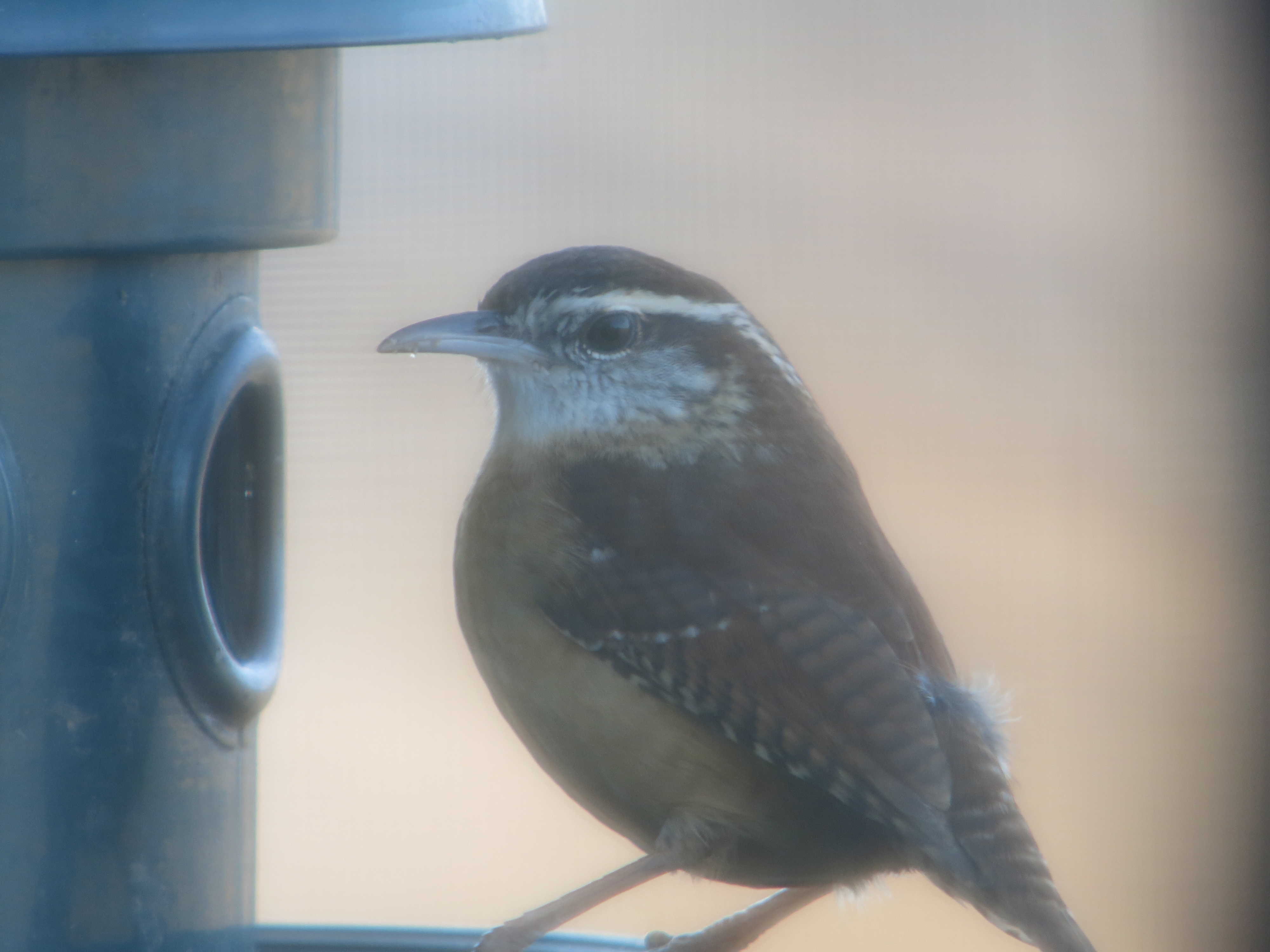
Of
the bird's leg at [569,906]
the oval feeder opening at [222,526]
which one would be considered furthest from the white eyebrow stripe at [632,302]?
the bird's leg at [569,906]

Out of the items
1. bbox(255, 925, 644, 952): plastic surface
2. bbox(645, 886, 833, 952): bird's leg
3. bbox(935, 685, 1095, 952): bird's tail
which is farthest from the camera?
bbox(645, 886, 833, 952): bird's leg

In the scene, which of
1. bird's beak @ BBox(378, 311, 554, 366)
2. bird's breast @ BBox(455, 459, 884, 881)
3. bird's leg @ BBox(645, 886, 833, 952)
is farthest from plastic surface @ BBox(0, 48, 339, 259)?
bird's leg @ BBox(645, 886, 833, 952)

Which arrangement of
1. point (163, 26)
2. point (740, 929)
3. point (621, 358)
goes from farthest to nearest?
point (740, 929) < point (621, 358) < point (163, 26)

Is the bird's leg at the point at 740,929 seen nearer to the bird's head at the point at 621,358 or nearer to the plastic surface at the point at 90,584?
the bird's head at the point at 621,358

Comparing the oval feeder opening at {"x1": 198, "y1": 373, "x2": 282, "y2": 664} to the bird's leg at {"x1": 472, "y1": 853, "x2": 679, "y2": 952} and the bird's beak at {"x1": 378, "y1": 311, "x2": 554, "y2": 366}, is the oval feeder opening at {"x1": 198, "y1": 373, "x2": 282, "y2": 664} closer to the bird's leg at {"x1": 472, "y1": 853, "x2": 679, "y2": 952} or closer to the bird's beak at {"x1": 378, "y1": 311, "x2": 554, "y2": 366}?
the bird's beak at {"x1": 378, "y1": 311, "x2": 554, "y2": 366}

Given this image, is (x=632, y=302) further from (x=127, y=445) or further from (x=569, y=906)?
(x=569, y=906)

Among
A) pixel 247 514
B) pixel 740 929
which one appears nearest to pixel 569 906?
pixel 740 929

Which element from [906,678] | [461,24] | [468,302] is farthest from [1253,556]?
[461,24]
